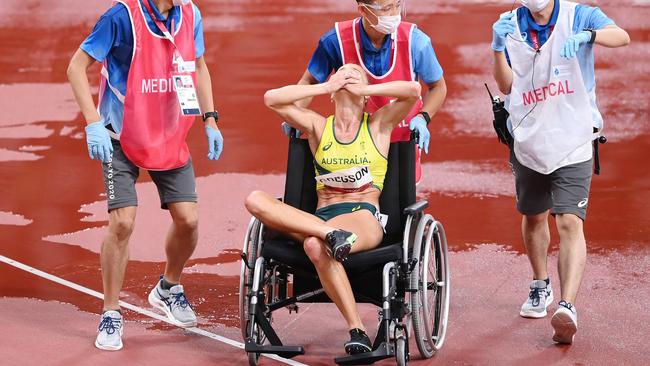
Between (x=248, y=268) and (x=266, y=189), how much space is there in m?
2.82

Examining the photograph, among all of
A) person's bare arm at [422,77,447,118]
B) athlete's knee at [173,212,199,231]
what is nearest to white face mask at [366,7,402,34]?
person's bare arm at [422,77,447,118]

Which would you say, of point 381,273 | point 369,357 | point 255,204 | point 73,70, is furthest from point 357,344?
point 73,70

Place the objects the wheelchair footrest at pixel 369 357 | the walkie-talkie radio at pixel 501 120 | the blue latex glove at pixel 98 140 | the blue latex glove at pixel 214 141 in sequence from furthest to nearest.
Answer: the walkie-talkie radio at pixel 501 120 < the blue latex glove at pixel 214 141 < the blue latex glove at pixel 98 140 < the wheelchair footrest at pixel 369 357

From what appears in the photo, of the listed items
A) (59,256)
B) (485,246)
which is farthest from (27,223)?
(485,246)

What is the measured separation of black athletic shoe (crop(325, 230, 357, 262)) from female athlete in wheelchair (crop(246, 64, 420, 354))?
130 millimetres

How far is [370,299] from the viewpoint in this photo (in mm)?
5723

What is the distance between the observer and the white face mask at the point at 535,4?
605cm

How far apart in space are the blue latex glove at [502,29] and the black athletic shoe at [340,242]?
1.37m

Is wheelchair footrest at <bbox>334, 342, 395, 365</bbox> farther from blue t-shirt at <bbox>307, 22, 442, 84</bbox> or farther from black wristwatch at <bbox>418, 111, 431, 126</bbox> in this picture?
blue t-shirt at <bbox>307, 22, 442, 84</bbox>

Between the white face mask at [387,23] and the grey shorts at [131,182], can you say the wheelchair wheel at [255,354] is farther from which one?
the white face mask at [387,23]

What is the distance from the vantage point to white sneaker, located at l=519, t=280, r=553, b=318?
6.47 m

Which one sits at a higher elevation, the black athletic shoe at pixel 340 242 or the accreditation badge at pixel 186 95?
the accreditation badge at pixel 186 95

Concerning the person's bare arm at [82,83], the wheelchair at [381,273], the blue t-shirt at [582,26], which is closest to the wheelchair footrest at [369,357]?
the wheelchair at [381,273]

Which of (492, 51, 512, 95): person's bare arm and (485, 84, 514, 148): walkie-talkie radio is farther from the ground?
(492, 51, 512, 95): person's bare arm
